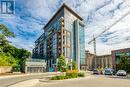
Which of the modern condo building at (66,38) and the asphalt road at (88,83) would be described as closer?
the asphalt road at (88,83)

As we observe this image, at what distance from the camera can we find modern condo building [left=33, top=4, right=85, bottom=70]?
128 m

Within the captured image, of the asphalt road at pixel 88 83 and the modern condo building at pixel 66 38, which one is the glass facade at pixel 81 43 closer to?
the modern condo building at pixel 66 38

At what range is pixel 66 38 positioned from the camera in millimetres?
129375

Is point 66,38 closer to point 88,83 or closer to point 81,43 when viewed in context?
point 81,43

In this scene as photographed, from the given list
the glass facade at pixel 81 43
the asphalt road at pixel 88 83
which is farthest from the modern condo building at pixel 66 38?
the asphalt road at pixel 88 83

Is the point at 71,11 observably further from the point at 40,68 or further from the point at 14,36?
the point at 14,36

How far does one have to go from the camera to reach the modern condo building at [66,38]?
419ft

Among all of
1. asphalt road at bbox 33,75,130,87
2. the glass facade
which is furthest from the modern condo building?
asphalt road at bbox 33,75,130,87

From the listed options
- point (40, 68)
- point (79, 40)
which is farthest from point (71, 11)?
point (40, 68)

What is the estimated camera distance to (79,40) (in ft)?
447

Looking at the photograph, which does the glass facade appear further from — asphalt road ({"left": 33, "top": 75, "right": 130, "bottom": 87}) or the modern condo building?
asphalt road ({"left": 33, "top": 75, "right": 130, "bottom": 87})

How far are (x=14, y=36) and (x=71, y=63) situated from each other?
36575mm

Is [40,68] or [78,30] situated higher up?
[78,30]

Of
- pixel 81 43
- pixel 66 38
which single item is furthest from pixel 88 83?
pixel 81 43
